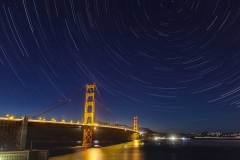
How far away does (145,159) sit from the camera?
64812mm

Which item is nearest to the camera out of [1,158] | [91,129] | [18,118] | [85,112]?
[1,158]

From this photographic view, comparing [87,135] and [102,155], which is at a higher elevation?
[87,135]

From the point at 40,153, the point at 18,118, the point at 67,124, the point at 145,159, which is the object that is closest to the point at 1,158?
the point at 40,153

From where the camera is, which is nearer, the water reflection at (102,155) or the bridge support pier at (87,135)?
the water reflection at (102,155)

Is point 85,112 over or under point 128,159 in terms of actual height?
over

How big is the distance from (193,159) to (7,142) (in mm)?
39940

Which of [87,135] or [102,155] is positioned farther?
[87,135]

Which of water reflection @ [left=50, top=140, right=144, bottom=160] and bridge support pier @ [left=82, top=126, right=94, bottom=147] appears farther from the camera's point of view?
bridge support pier @ [left=82, top=126, right=94, bottom=147]

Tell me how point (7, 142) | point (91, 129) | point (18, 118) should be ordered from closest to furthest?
point (7, 142), point (18, 118), point (91, 129)

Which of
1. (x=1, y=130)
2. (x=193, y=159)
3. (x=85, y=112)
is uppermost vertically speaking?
(x=85, y=112)

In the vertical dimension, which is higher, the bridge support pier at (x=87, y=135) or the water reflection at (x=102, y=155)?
the bridge support pier at (x=87, y=135)

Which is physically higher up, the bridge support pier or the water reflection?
the bridge support pier

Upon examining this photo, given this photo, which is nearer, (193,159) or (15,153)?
(15,153)

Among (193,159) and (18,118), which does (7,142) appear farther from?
(193,159)
